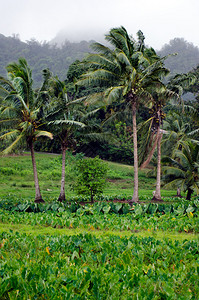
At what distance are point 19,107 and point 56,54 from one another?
11351cm

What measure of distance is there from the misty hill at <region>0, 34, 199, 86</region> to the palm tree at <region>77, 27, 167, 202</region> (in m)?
70.4

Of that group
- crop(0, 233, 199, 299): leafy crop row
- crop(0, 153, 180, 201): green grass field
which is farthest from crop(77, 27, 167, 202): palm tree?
crop(0, 233, 199, 299): leafy crop row

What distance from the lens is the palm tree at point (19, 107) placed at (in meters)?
14.3

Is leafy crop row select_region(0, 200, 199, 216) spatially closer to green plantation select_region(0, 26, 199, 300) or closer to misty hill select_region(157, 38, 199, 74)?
green plantation select_region(0, 26, 199, 300)

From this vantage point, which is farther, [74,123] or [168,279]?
[74,123]

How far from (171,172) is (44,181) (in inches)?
541

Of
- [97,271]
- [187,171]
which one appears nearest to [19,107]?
[187,171]

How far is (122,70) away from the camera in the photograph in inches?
597

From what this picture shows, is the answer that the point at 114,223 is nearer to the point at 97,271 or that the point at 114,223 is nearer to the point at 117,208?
the point at 117,208

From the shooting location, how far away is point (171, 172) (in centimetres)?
1523

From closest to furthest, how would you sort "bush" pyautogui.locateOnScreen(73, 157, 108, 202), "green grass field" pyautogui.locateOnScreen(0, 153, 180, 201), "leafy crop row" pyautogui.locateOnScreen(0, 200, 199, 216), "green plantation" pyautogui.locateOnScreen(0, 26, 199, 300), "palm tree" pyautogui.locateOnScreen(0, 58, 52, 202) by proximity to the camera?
"green plantation" pyautogui.locateOnScreen(0, 26, 199, 300)
"leafy crop row" pyautogui.locateOnScreen(0, 200, 199, 216)
"palm tree" pyautogui.locateOnScreen(0, 58, 52, 202)
"bush" pyautogui.locateOnScreen(73, 157, 108, 202)
"green grass field" pyautogui.locateOnScreen(0, 153, 180, 201)

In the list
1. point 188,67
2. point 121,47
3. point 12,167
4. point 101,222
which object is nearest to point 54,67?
point 188,67

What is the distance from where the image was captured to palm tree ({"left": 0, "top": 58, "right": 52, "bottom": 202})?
46.9 feet

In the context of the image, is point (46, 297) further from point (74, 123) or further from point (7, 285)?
point (74, 123)
